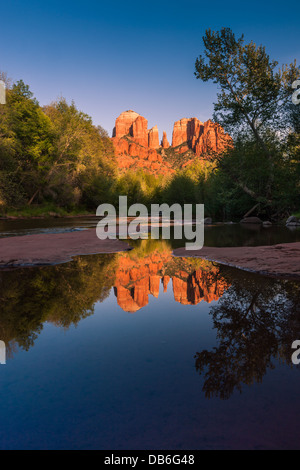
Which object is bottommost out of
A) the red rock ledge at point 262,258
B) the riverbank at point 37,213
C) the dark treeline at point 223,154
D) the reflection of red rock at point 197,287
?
the reflection of red rock at point 197,287

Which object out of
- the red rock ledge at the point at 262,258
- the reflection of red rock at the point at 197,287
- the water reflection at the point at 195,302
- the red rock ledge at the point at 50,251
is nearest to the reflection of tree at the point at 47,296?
the water reflection at the point at 195,302

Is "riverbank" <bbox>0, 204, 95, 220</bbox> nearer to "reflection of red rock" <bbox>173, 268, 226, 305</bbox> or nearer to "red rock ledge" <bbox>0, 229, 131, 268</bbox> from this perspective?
"red rock ledge" <bbox>0, 229, 131, 268</bbox>

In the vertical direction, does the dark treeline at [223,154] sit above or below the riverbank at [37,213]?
above

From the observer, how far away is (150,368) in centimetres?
275

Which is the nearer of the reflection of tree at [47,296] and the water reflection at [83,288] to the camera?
the reflection of tree at [47,296]

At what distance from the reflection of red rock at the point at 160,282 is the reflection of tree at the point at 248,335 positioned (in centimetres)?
50

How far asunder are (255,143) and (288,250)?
23.8m

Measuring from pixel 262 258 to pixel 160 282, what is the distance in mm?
3646

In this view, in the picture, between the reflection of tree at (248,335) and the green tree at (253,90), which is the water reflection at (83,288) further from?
the green tree at (253,90)

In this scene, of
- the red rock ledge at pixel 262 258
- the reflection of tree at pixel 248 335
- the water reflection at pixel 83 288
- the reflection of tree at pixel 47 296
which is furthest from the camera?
the red rock ledge at pixel 262 258

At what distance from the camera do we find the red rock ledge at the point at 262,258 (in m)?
6.92

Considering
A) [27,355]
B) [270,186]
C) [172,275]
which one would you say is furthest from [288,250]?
[270,186]

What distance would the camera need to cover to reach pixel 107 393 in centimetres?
232
